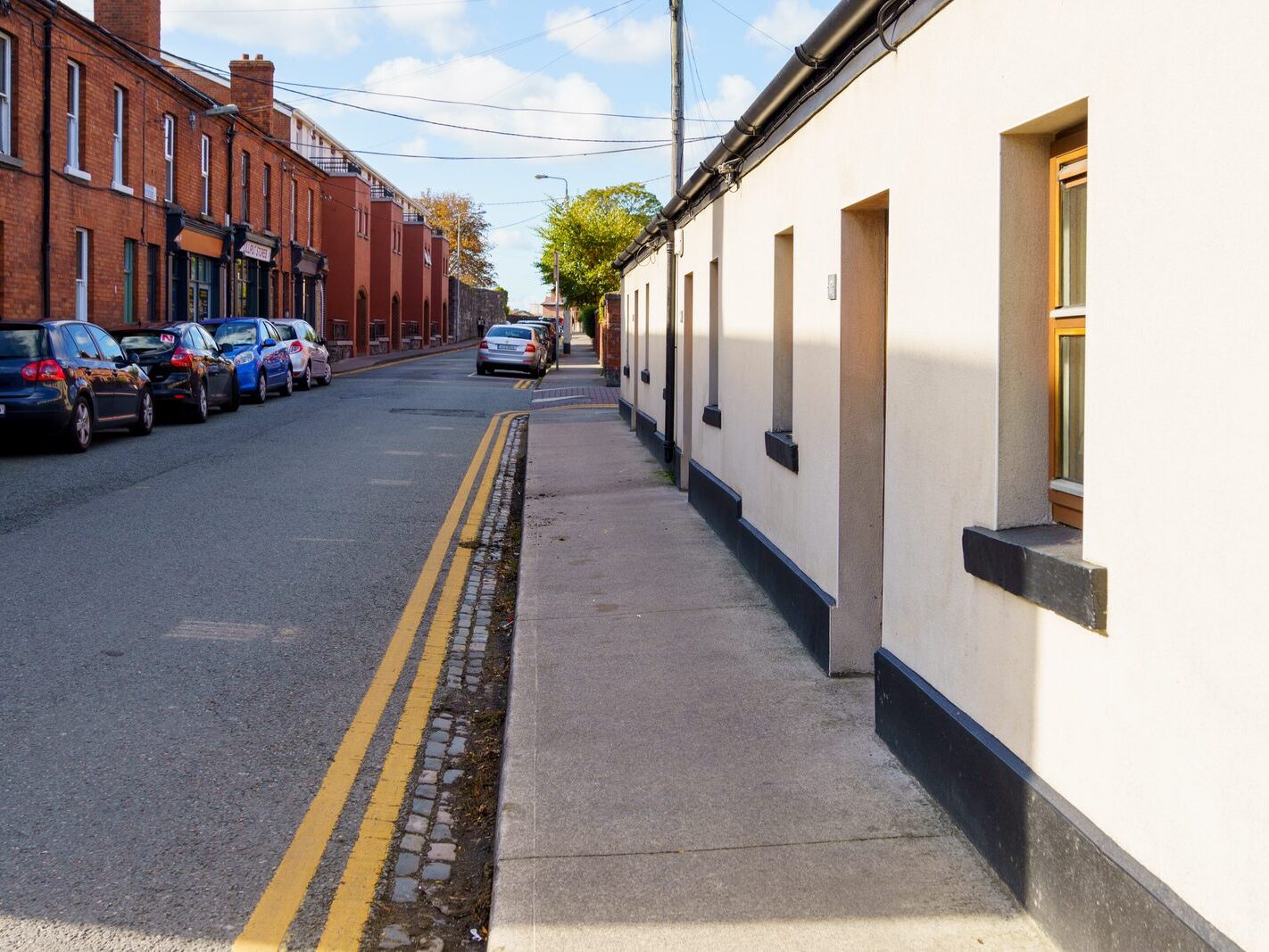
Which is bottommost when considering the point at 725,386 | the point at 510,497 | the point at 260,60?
the point at 510,497

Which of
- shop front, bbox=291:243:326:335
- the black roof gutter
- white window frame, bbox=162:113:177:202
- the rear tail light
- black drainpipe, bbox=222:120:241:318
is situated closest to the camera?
the black roof gutter

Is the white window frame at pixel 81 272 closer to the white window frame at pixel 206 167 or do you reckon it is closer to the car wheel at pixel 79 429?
the white window frame at pixel 206 167

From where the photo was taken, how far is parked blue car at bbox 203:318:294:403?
81.4 ft

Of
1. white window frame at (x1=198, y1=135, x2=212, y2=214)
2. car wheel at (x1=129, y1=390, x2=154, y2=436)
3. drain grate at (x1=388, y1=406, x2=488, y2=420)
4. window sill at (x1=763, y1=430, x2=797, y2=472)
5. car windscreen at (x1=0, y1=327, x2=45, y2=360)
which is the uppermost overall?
white window frame at (x1=198, y1=135, x2=212, y2=214)

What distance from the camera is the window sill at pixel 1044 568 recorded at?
3.38m

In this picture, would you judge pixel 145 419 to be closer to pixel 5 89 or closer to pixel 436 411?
pixel 436 411

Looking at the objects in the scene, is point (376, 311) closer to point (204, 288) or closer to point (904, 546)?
point (204, 288)

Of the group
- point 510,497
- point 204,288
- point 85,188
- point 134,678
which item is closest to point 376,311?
point 204,288

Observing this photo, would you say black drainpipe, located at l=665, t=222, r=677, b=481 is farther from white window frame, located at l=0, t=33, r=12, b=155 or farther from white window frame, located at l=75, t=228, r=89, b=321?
white window frame, located at l=75, t=228, r=89, b=321

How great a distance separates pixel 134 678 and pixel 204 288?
29.7 meters

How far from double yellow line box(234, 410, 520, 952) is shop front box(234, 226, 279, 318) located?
96.6 feet

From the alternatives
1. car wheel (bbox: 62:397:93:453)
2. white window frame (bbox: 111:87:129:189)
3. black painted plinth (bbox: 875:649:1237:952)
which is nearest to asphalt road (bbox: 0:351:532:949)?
car wheel (bbox: 62:397:93:453)

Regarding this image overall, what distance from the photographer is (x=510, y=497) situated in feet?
43.6

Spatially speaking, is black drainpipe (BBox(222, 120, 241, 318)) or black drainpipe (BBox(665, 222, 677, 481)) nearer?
black drainpipe (BBox(665, 222, 677, 481))
